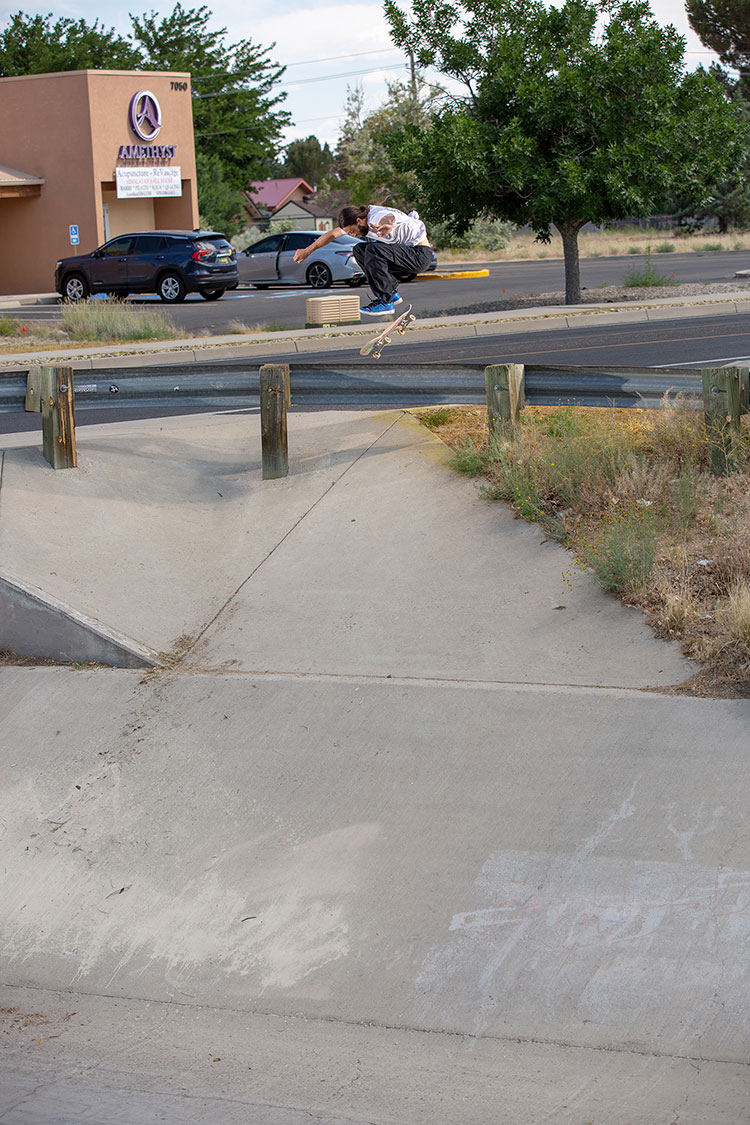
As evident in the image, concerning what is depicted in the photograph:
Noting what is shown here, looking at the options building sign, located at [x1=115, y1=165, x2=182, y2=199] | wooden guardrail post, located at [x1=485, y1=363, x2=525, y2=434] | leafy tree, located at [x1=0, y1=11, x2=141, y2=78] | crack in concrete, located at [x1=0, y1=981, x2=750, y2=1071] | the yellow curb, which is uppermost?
leafy tree, located at [x1=0, y1=11, x2=141, y2=78]

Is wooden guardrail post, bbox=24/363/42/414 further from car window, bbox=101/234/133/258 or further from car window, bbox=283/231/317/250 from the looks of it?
car window, bbox=283/231/317/250

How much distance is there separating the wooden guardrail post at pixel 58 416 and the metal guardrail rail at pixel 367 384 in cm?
22

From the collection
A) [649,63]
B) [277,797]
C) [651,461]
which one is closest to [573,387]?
[651,461]

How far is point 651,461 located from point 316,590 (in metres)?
2.36

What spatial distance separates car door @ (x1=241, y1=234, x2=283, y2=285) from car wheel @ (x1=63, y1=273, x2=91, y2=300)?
16.3ft

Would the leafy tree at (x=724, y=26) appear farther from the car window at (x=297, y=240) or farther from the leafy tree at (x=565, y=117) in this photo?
the leafy tree at (x=565, y=117)

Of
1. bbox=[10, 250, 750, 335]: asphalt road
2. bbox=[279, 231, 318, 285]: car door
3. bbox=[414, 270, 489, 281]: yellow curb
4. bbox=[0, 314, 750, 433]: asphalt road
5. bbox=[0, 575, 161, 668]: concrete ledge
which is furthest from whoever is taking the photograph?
bbox=[414, 270, 489, 281]: yellow curb

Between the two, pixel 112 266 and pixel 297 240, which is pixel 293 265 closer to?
pixel 297 240

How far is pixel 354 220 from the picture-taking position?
921cm

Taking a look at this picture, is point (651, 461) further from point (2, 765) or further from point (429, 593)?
point (2, 765)

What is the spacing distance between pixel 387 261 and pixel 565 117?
11466 millimetres

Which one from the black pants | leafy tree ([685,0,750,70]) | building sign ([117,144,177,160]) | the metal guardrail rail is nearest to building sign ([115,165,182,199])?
building sign ([117,144,177,160])

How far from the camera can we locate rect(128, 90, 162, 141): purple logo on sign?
37.6m

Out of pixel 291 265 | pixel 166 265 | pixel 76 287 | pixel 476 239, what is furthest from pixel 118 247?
pixel 476 239
